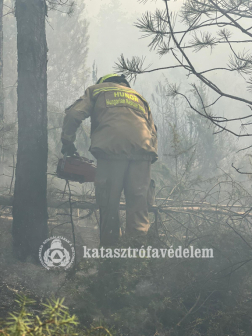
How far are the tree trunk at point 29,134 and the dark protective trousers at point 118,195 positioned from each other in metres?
0.73

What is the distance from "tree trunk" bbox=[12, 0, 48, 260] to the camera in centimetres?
339

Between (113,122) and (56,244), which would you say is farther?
(56,244)

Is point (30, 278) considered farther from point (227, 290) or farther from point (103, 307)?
point (227, 290)

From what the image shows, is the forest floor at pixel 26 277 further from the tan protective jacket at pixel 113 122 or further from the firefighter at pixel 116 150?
the tan protective jacket at pixel 113 122

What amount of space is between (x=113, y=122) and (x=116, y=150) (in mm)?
321

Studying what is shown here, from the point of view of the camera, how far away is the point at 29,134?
135 inches

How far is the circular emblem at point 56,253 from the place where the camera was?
3.35m

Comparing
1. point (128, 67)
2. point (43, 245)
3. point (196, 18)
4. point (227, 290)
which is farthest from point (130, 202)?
point (196, 18)

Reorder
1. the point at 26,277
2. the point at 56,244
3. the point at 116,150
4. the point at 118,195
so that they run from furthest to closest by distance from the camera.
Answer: the point at 56,244, the point at 118,195, the point at 116,150, the point at 26,277

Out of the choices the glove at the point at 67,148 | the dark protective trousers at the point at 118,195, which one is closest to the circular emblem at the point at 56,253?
the dark protective trousers at the point at 118,195

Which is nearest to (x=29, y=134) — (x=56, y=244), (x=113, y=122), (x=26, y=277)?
(x=113, y=122)

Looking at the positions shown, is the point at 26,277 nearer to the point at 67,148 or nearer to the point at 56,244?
the point at 56,244

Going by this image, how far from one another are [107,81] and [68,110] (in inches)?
25.4

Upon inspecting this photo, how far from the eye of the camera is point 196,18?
7.97 feet
